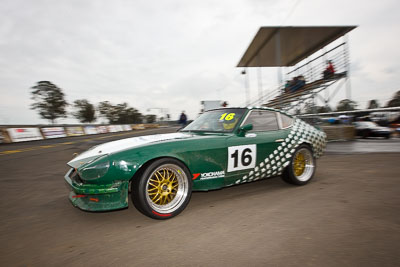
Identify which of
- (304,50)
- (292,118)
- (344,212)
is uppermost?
(304,50)

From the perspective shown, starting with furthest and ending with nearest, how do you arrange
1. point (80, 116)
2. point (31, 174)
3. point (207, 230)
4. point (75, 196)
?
point (80, 116) < point (31, 174) < point (75, 196) < point (207, 230)

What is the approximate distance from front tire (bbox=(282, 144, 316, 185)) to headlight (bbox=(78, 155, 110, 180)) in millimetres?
2643

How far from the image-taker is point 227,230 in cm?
229

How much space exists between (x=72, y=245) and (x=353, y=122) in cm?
1076

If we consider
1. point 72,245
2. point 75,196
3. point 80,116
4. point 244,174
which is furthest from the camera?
point 80,116

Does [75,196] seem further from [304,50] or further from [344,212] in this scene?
[304,50]

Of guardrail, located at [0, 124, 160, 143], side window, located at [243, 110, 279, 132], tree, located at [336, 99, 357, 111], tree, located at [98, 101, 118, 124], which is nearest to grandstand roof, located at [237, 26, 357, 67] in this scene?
tree, located at [336, 99, 357, 111]

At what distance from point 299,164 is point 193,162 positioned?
2107mm

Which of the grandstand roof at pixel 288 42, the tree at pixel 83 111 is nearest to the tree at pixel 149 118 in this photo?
the tree at pixel 83 111

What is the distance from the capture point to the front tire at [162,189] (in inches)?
95.7

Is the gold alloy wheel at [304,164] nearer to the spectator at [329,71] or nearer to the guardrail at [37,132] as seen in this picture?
the spectator at [329,71]

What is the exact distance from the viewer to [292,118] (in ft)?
13.3

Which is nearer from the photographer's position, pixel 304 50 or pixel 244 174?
pixel 244 174

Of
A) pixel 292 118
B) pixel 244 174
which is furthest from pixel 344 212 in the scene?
pixel 292 118
